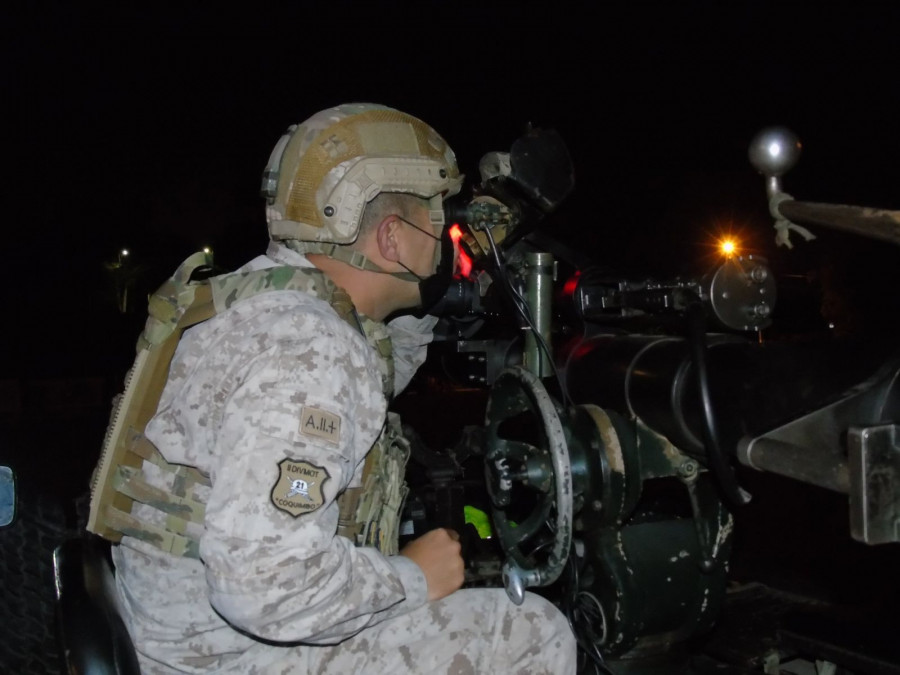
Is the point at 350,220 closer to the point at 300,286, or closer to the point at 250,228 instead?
the point at 300,286

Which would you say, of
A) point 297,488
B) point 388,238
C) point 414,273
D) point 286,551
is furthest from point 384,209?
point 286,551

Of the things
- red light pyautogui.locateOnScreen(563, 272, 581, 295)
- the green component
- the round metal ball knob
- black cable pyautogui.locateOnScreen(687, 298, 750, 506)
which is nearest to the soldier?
red light pyautogui.locateOnScreen(563, 272, 581, 295)

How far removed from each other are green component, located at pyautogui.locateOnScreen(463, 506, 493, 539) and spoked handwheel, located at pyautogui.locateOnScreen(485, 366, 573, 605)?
0.84 metres

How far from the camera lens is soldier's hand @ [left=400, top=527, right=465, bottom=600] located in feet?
6.91

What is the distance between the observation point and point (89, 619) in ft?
5.93

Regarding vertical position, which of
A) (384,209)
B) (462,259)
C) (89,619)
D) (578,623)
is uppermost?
(384,209)

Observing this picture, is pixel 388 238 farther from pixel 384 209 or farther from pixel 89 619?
pixel 89 619

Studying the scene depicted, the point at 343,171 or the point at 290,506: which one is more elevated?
the point at 343,171

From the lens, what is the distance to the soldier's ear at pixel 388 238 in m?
2.40

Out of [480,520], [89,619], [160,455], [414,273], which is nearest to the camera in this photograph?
[89,619]

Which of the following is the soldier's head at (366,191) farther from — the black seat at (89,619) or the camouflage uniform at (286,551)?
the black seat at (89,619)

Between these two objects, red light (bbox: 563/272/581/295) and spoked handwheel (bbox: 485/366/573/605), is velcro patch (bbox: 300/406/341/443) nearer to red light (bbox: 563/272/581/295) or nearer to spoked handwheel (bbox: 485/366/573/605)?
spoked handwheel (bbox: 485/366/573/605)

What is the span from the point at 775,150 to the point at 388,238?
113cm

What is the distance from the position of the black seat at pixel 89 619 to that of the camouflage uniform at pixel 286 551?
130 mm
